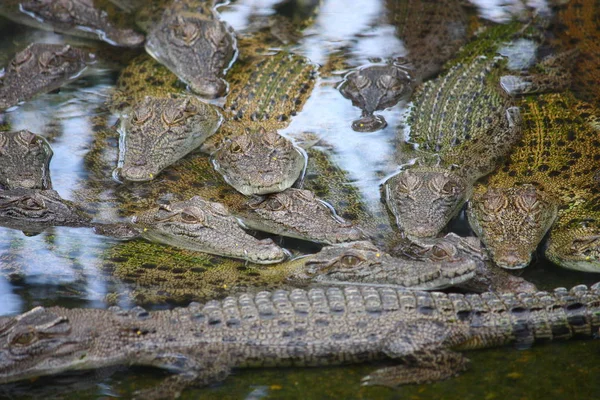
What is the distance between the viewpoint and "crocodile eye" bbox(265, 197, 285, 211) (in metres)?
4.90

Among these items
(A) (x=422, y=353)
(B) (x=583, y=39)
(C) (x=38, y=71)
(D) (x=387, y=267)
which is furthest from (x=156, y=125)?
(B) (x=583, y=39)

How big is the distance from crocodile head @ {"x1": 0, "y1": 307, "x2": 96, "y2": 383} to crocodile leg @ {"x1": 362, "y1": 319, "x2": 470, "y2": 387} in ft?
4.50

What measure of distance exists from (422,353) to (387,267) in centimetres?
Answer: 69

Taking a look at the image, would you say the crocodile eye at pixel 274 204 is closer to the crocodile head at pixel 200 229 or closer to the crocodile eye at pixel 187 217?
the crocodile head at pixel 200 229

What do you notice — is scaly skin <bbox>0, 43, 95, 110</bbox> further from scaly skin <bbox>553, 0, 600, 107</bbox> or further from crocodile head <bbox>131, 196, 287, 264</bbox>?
scaly skin <bbox>553, 0, 600, 107</bbox>

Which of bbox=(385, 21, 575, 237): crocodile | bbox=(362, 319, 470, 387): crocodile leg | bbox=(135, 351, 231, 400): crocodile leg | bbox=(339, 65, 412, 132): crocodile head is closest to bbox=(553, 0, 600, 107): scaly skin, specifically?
bbox=(385, 21, 575, 237): crocodile

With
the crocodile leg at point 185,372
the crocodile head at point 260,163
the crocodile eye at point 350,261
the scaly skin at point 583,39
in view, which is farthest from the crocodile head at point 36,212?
the scaly skin at point 583,39

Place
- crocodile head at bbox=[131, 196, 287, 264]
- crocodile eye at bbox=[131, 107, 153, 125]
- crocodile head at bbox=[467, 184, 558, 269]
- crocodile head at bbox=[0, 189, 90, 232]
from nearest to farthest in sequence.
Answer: crocodile head at bbox=[467, 184, 558, 269] < crocodile head at bbox=[131, 196, 287, 264] < crocodile head at bbox=[0, 189, 90, 232] < crocodile eye at bbox=[131, 107, 153, 125]

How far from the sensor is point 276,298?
12.6 ft

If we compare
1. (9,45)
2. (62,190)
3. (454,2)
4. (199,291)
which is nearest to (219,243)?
(199,291)

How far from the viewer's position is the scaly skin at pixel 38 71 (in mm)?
6277

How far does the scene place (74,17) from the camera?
7.38 metres

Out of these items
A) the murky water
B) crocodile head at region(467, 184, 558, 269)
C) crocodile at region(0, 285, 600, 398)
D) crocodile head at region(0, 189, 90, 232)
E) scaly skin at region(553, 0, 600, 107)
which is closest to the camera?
the murky water

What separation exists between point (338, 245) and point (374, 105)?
1.90 metres
